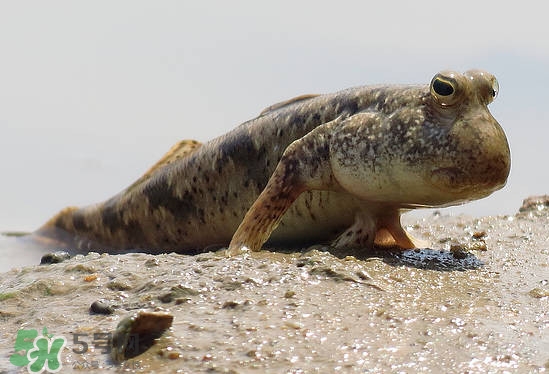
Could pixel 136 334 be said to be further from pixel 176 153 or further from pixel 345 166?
pixel 176 153

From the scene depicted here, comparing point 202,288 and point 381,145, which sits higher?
point 381,145

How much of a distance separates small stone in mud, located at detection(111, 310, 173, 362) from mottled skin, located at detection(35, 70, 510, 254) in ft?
5.38

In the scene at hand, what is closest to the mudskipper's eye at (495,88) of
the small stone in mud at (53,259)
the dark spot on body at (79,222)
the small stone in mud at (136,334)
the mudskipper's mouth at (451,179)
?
the mudskipper's mouth at (451,179)

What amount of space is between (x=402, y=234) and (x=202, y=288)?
1711 mm

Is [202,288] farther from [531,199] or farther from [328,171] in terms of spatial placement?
[531,199]

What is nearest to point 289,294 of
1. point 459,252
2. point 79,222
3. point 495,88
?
point 459,252

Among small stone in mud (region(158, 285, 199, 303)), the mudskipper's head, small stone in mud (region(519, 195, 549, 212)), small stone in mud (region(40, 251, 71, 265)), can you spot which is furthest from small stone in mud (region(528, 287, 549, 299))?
small stone in mud (region(40, 251, 71, 265))

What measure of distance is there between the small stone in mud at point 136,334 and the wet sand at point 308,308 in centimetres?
5

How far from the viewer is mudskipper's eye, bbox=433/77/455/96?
4.90 metres

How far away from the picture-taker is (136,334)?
11.6ft

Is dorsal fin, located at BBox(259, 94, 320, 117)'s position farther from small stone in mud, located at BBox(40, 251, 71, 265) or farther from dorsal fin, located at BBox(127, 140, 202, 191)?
small stone in mud, located at BBox(40, 251, 71, 265)

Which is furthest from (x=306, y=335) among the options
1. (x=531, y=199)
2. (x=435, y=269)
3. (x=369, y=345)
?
(x=531, y=199)

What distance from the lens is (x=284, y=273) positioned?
4.43m

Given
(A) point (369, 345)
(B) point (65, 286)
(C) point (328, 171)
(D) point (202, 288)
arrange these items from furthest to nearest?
(C) point (328, 171) < (B) point (65, 286) < (D) point (202, 288) < (A) point (369, 345)
